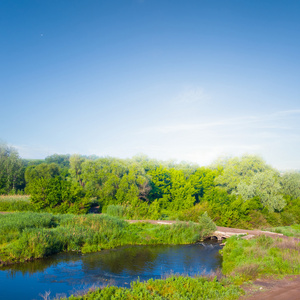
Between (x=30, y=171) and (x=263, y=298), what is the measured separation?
64018 millimetres

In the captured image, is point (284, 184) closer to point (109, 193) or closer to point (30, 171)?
point (109, 193)

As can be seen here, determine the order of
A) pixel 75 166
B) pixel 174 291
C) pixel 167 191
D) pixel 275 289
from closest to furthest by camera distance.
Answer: pixel 174 291 < pixel 275 289 < pixel 167 191 < pixel 75 166

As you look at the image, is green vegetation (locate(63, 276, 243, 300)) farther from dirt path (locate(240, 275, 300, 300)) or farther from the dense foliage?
the dense foliage

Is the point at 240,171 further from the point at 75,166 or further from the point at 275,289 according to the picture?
the point at 275,289

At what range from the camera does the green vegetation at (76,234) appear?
17.0 m

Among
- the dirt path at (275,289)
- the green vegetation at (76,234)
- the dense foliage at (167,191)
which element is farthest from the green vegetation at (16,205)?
the dirt path at (275,289)

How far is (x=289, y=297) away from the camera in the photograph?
1050 centimetres

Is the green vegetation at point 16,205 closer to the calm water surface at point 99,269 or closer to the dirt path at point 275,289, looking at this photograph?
the calm water surface at point 99,269

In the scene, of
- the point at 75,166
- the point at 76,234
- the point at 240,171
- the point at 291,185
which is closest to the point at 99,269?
the point at 76,234

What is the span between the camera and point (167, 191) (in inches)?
2058

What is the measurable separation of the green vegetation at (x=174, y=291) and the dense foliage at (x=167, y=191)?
61.2ft

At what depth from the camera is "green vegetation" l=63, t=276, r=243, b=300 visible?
9994mm

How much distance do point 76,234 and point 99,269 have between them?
18.0 feet

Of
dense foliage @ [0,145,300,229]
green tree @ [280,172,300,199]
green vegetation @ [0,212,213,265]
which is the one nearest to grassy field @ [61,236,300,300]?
green vegetation @ [0,212,213,265]
